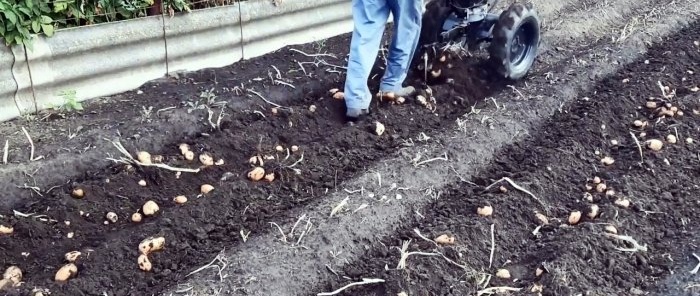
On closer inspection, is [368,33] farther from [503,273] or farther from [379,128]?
[503,273]

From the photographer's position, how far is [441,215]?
3693 mm

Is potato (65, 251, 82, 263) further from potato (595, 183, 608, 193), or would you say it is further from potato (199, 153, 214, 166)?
potato (595, 183, 608, 193)

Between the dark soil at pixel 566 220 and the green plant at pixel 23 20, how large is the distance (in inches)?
108

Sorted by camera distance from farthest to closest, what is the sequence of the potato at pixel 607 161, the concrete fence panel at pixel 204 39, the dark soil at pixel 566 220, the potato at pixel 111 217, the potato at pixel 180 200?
Answer: the concrete fence panel at pixel 204 39
the potato at pixel 607 161
the potato at pixel 180 200
the potato at pixel 111 217
the dark soil at pixel 566 220

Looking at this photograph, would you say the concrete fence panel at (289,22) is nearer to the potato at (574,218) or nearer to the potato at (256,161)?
the potato at (256,161)

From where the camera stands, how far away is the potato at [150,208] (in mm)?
3607

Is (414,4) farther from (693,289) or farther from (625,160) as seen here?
(693,289)

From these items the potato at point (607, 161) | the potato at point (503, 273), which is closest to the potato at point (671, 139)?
the potato at point (607, 161)

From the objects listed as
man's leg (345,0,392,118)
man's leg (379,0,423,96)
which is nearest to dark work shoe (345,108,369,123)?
man's leg (345,0,392,118)

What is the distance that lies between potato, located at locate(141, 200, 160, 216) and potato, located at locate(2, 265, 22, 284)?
2.27 feet

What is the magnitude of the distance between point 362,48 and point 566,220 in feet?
5.94

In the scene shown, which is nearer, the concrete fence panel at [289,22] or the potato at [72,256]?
the potato at [72,256]

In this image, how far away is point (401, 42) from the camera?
491 centimetres

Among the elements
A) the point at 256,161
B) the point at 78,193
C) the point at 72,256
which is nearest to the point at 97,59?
the point at 78,193
